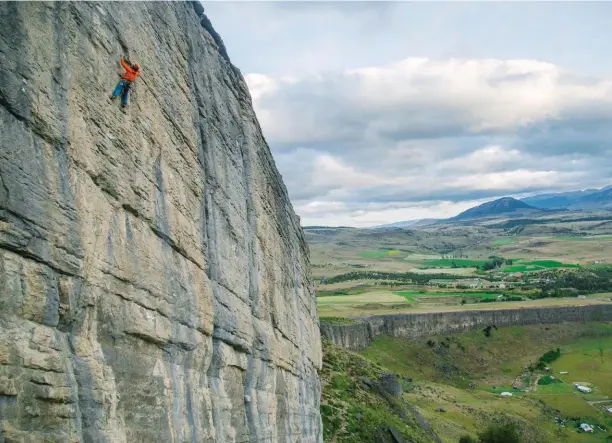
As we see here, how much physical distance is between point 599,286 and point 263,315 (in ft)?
537

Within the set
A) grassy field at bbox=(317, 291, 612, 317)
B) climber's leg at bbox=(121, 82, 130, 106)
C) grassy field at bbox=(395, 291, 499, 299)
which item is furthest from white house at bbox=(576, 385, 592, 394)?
climber's leg at bbox=(121, 82, 130, 106)

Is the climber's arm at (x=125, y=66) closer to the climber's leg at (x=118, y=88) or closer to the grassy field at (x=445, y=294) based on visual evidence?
the climber's leg at (x=118, y=88)

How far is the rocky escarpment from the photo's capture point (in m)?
99.1

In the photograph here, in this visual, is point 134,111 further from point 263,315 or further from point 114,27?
point 263,315

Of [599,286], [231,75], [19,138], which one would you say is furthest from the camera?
[599,286]

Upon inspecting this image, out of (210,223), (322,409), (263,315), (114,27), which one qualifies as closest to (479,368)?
(322,409)

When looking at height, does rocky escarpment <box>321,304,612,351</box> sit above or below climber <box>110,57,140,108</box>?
below

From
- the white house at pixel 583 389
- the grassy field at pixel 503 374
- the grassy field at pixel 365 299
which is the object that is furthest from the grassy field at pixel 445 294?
the white house at pixel 583 389

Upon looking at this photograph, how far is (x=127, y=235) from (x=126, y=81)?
163 inches

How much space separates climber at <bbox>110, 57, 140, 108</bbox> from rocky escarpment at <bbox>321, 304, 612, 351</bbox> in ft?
256

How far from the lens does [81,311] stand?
542 inches

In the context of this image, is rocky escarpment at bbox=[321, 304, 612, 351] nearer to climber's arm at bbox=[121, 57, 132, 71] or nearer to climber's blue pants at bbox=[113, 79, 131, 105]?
climber's blue pants at bbox=[113, 79, 131, 105]

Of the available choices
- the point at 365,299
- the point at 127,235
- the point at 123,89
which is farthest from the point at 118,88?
the point at 365,299

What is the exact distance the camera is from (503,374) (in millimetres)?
106625
